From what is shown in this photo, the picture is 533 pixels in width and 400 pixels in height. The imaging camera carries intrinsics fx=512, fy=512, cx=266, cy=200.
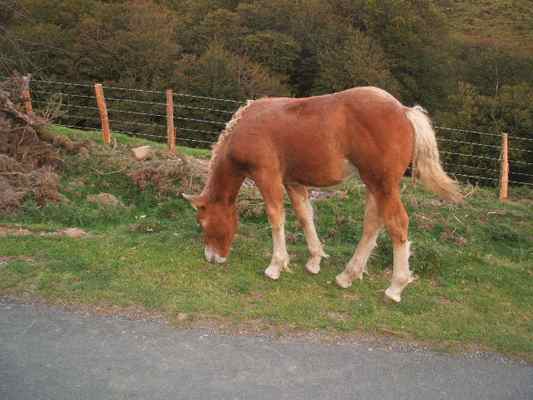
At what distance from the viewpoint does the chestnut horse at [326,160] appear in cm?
540

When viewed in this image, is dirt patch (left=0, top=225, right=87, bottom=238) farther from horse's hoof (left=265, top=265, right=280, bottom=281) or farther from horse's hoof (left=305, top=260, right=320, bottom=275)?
horse's hoof (left=305, top=260, right=320, bottom=275)

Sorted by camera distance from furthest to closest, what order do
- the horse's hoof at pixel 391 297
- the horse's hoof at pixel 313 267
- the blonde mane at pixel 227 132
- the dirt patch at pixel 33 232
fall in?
1. the dirt patch at pixel 33 232
2. the horse's hoof at pixel 313 267
3. the blonde mane at pixel 227 132
4. the horse's hoof at pixel 391 297

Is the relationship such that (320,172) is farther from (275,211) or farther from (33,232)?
(33,232)

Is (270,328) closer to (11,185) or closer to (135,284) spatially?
(135,284)

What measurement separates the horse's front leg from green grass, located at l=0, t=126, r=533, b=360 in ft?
0.58

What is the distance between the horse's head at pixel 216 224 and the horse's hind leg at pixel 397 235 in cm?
185

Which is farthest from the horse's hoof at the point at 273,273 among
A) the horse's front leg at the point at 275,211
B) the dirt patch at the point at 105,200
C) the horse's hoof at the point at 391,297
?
the dirt patch at the point at 105,200

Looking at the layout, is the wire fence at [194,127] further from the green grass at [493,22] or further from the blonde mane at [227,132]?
the green grass at [493,22]

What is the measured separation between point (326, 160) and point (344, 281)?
1.51 m

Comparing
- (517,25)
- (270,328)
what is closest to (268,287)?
(270,328)

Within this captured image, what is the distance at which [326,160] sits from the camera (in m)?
5.59

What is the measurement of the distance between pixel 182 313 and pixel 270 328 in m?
0.90

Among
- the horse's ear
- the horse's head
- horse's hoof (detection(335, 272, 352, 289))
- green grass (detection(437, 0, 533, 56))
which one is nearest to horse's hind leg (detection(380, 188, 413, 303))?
horse's hoof (detection(335, 272, 352, 289))

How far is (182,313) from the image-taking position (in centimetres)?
513
